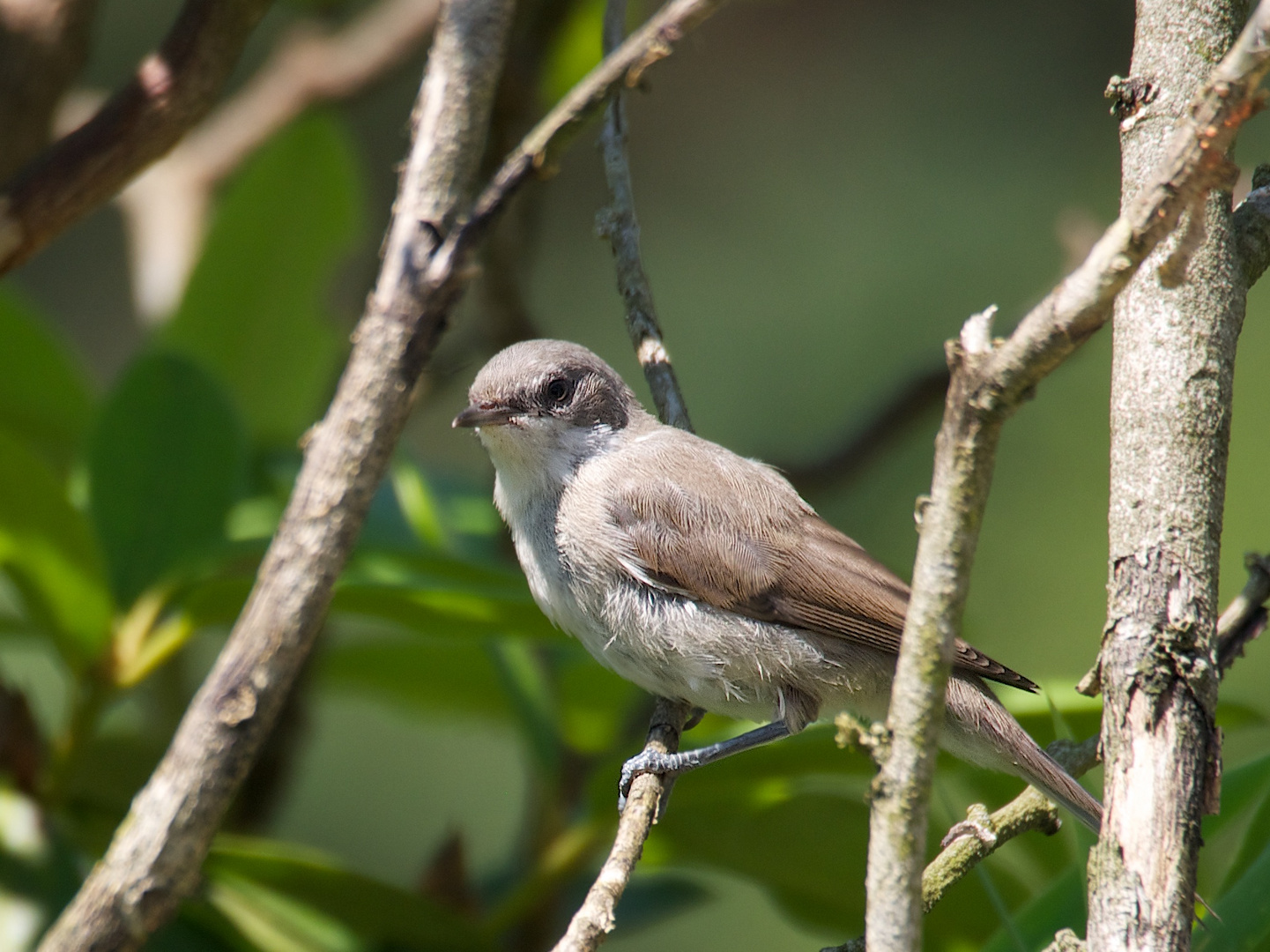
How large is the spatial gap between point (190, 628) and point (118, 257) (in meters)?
3.83

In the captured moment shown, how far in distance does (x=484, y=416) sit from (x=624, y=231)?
0.48 meters

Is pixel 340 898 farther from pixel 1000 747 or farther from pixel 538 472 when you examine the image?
pixel 1000 747

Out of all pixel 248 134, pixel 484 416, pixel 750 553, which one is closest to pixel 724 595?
pixel 750 553

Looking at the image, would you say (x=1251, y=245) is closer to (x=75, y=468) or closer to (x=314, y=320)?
(x=314, y=320)

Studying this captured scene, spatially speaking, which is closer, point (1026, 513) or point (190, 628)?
point (190, 628)

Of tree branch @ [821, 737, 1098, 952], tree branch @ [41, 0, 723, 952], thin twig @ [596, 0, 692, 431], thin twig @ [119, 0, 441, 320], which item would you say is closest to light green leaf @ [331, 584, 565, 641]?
tree branch @ [41, 0, 723, 952]

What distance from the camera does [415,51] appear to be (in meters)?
3.52

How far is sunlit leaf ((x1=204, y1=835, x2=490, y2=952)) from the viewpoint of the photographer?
2.02m

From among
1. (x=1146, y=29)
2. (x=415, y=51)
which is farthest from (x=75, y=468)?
(x=1146, y=29)

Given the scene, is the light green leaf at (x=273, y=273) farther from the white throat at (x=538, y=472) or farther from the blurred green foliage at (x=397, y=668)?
the white throat at (x=538, y=472)

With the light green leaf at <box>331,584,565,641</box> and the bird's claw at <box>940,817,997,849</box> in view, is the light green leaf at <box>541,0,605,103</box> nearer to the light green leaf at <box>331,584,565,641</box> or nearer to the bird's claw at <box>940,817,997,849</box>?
the light green leaf at <box>331,584,565,641</box>

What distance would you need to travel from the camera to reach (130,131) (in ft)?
6.47

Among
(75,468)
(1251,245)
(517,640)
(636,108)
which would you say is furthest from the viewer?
(636,108)

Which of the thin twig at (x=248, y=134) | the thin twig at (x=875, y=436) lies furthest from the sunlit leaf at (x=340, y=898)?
the thin twig at (x=248, y=134)
